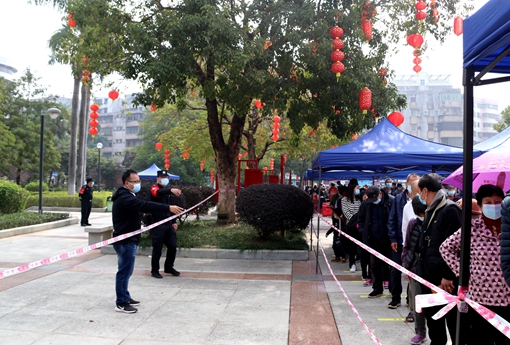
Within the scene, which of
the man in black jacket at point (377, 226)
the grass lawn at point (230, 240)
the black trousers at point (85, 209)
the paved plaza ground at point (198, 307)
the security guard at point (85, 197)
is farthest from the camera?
the black trousers at point (85, 209)

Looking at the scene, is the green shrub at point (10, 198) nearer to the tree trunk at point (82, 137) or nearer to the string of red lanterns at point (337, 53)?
the tree trunk at point (82, 137)

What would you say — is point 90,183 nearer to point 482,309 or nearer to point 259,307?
point 259,307

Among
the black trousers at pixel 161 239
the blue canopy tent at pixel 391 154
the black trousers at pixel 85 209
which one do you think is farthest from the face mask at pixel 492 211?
the black trousers at pixel 85 209

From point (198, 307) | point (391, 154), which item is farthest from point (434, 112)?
point (198, 307)

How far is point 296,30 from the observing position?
32.4 feet

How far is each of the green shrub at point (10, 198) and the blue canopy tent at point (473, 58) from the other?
15809 millimetres

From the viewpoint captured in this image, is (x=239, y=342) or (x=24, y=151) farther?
(x=24, y=151)

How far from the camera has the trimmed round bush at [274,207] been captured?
9.39 meters

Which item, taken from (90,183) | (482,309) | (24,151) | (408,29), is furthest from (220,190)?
(24,151)

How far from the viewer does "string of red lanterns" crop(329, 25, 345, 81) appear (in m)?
9.19

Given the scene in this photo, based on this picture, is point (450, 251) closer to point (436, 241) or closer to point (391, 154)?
point (436, 241)

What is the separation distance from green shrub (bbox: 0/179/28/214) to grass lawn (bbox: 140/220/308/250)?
699 cm

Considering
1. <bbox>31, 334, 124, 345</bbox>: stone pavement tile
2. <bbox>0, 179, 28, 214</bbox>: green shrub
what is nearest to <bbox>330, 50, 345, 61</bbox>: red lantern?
<bbox>31, 334, 124, 345</bbox>: stone pavement tile

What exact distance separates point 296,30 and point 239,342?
24.0ft
